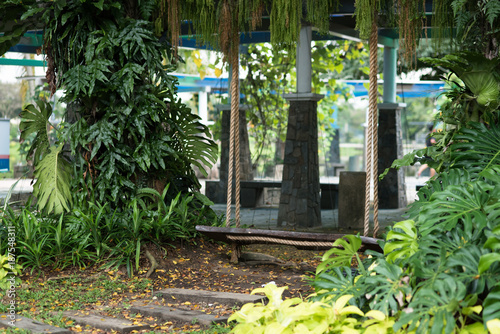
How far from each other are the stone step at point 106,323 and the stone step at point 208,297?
1.76 feet

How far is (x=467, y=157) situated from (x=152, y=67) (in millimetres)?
2900

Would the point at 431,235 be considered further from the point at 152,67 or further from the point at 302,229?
the point at 302,229

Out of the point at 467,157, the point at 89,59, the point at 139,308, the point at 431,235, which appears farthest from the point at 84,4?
the point at 431,235

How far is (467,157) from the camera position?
3391 millimetres

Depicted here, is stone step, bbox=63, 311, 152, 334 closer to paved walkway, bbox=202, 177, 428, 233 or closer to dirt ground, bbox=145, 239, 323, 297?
dirt ground, bbox=145, 239, 323, 297

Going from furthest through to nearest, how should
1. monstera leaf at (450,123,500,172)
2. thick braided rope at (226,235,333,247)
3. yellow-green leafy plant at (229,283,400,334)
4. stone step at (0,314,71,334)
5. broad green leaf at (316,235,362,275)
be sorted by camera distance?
thick braided rope at (226,235,333,247) → monstera leaf at (450,123,500,172) → stone step at (0,314,71,334) → broad green leaf at (316,235,362,275) → yellow-green leafy plant at (229,283,400,334)

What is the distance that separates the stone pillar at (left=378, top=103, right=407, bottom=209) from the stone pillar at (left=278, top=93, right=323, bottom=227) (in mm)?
2254

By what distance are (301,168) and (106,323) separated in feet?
14.2

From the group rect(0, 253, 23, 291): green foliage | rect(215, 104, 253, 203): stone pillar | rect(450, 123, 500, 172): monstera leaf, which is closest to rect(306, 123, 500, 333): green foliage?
rect(450, 123, 500, 172): monstera leaf

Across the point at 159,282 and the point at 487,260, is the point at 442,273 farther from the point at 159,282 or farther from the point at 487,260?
the point at 159,282

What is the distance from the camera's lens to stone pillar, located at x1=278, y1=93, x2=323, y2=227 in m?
7.33

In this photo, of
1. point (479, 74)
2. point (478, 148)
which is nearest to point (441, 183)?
point (478, 148)

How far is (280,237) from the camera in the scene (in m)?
4.35

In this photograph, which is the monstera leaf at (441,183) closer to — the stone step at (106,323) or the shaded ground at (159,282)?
the shaded ground at (159,282)
